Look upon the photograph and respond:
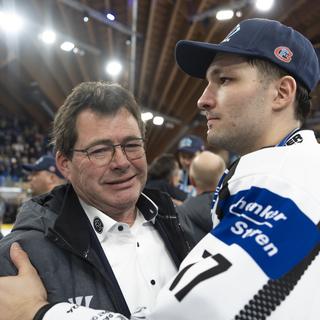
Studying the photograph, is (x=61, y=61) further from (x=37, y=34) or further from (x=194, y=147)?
(x=194, y=147)

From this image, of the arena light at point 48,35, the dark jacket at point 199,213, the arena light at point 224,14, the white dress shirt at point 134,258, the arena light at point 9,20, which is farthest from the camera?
the arena light at point 48,35

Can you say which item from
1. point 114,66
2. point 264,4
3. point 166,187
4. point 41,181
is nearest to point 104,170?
point 166,187

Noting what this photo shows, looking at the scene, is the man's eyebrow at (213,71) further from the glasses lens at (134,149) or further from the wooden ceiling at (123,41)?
the wooden ceiling at (123,41)

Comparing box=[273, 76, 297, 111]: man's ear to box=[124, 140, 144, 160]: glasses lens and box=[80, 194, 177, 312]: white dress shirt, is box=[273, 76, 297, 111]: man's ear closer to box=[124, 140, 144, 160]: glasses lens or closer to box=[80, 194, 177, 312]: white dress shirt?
box=[124, 140, 144, 160]: glasses lens

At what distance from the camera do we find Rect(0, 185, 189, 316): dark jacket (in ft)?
3.56

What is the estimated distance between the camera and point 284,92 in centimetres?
115

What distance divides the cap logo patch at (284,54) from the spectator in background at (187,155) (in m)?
2.88

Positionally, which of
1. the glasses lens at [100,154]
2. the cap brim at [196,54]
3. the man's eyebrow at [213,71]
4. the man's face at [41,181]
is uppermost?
the cap brim at [196,54]

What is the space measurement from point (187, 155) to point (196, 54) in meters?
2.87

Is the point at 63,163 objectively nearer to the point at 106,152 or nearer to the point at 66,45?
the point at 106,152

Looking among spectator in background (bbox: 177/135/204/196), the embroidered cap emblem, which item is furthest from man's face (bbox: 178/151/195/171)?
the embroidered cap emblem

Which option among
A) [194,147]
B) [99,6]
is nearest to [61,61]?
[99,6]

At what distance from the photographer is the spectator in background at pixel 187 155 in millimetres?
4039

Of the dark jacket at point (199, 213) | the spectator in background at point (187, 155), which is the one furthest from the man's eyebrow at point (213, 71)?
the spectator in background at point (187, 155)
